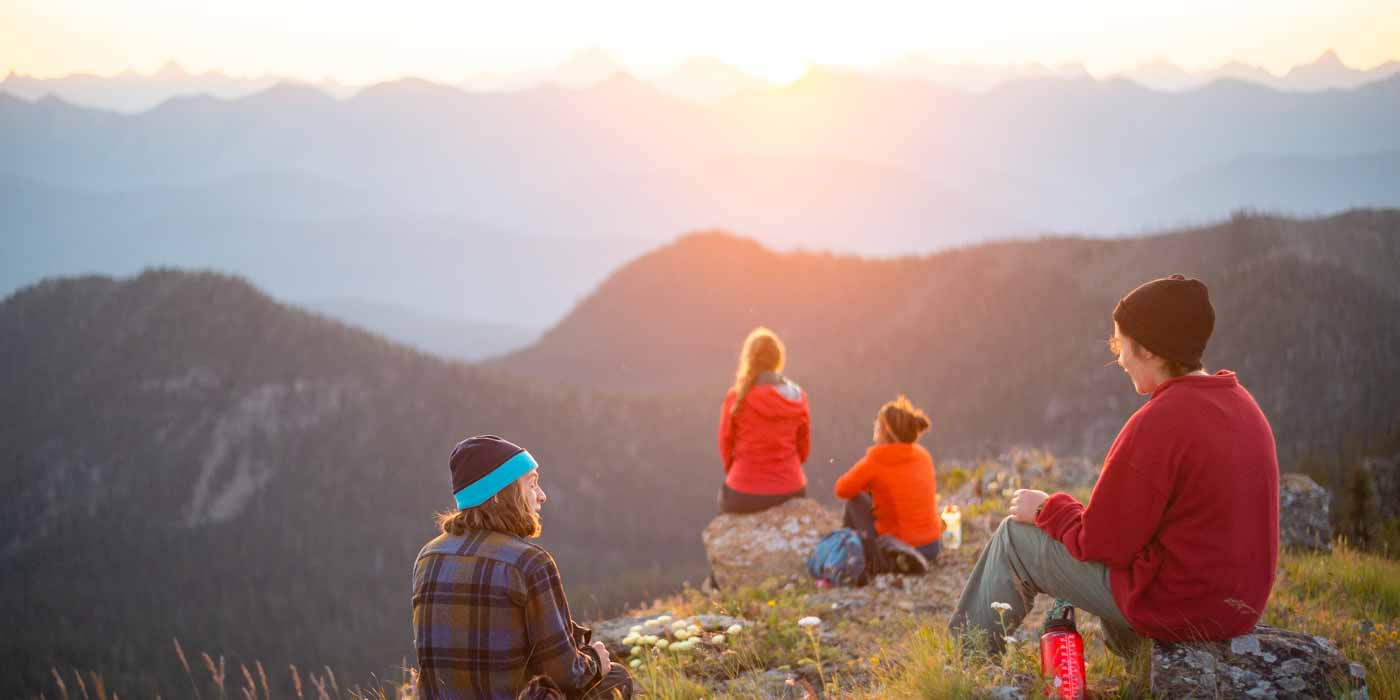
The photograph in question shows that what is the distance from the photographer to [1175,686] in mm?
3395

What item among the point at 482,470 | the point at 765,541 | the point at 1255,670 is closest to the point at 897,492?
the point at 765,541

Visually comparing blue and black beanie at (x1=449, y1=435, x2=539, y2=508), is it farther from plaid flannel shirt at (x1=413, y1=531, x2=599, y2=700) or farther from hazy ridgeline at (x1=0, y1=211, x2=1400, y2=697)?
hazy ridgeline at (x1=0, y1=211, x2=1400, y2=697)

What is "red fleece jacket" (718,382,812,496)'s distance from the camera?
770cm

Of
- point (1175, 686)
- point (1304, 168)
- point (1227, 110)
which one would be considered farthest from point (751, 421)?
point (1227, 110)

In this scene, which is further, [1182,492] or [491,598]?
[1182,492]

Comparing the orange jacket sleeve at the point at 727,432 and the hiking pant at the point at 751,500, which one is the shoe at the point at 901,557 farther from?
the orange jacket sleeve at the point at 727,432

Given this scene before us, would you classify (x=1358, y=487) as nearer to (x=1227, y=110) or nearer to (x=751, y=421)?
(x=751, y=421)

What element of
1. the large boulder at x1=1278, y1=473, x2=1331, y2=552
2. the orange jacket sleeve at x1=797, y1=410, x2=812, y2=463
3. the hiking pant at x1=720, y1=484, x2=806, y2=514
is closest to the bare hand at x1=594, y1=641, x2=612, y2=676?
the hiking pant at x1=720, y1=484, x2=806, y2=514

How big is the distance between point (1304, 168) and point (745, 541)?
18692 centimetres

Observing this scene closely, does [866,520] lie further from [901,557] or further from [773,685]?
[773,685]

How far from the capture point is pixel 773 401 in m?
7.65

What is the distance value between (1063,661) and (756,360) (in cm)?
448

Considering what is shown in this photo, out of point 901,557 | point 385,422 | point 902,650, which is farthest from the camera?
point 385,422

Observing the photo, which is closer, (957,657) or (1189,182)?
(957,657)
